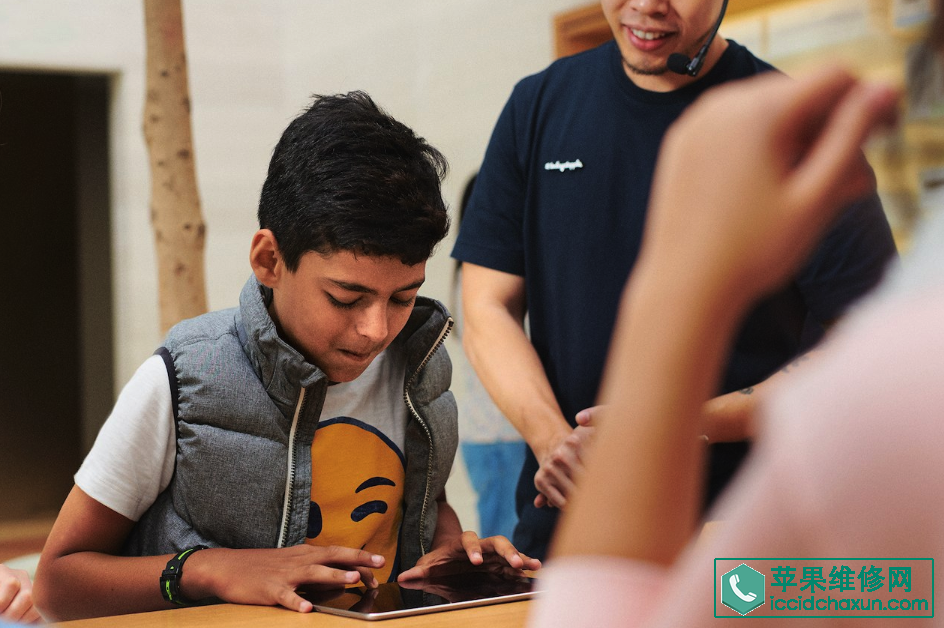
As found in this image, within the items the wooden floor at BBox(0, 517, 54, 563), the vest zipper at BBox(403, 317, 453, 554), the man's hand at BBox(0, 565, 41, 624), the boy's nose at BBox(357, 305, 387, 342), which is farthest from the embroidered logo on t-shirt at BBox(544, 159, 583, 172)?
the wooden floor at BBox(0, 517, 54, 563)

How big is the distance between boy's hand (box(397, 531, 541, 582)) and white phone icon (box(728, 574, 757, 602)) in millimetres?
911

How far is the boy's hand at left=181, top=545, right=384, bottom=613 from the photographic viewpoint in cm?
107

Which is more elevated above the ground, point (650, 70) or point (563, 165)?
point (650, 70)

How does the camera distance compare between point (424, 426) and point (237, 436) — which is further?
point (424, 426)

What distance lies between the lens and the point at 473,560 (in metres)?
1.22

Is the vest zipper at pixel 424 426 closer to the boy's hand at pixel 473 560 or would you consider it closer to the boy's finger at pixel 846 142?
the boy's hand at pixel 473 560

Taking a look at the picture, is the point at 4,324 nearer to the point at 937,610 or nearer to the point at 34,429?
the point at 34,429

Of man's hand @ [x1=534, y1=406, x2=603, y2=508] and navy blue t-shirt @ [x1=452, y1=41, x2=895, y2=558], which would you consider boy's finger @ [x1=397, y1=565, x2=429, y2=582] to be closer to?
man's hand @ [x1=534, y1=406, x2=603, y2=508]

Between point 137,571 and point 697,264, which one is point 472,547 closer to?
point 137,571

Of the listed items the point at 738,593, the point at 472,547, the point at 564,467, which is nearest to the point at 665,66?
the point at 564,467

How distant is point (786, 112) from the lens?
310 mm

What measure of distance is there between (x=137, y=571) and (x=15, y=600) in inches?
5.2

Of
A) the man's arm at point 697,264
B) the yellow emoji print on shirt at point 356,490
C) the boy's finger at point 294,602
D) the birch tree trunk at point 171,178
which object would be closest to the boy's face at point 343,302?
the yellow emoji print on shirt at point 356,490

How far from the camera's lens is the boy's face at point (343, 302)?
1.25 meters
